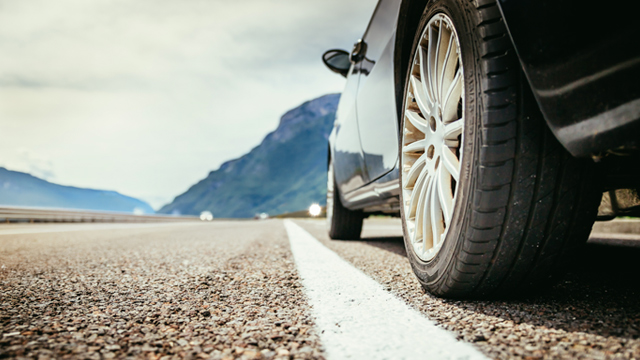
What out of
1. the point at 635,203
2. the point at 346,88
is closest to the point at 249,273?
the point at 635,203

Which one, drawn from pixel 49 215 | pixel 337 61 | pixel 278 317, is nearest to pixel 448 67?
pixel 278 317

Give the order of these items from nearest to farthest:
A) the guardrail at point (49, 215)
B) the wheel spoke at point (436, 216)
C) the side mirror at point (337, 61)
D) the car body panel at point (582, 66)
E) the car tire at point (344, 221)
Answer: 1. the car body panel at point (582, 66)
2. the wheel spoke at point (436, 216)
3. the side mirror at point (337, 61)
4. the car tire at point (344, 221)
5. the guardrail at point (49, 215)

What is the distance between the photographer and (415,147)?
1.88m

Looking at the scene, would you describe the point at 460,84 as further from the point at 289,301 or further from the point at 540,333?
the point at 289,301

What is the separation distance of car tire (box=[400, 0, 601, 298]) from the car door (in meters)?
0.67

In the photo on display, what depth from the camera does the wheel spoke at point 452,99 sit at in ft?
4.84

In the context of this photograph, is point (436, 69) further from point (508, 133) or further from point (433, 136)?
point (508, 133)

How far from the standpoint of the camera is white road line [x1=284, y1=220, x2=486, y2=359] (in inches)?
38.2

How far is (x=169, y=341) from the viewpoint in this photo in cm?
109

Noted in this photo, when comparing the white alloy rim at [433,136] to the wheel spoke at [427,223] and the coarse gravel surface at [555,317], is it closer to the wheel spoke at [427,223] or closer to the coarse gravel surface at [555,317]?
the wheel spoke at [427,223]

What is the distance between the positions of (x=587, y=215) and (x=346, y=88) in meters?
2.86

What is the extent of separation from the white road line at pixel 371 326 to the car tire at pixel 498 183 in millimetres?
258

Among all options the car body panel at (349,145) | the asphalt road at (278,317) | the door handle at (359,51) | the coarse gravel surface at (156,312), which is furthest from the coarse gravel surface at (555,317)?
the door handle at (359,51)

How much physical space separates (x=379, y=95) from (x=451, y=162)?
106 centimetres
